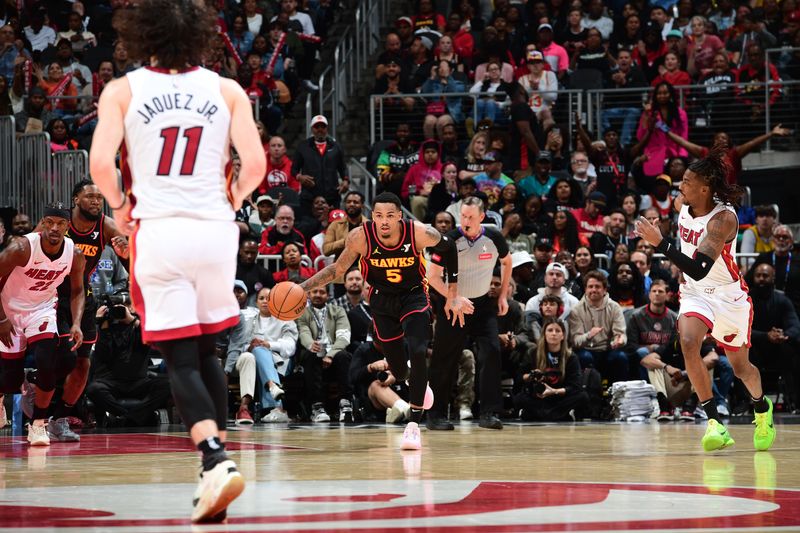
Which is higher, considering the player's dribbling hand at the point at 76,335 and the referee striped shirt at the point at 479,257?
the referee striped shirt at the point at 479,257

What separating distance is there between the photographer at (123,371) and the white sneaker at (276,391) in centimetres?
113

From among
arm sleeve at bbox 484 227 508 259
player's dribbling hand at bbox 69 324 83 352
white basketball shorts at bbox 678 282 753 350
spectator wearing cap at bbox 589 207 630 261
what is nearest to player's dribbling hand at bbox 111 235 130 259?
player's dribbling hand at bbox 69 324 83 352

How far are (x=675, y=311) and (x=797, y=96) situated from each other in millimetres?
5315

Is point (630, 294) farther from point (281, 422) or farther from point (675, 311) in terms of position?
point (281, 422)

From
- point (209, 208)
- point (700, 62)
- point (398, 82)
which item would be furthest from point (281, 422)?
point (700, 62)

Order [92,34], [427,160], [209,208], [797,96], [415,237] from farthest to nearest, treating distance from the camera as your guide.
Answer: [92,34], [797,96], [427,160], [415,237], [209,208]

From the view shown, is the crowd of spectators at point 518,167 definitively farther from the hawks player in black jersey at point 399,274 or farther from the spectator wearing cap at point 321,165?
the hawks player in black jersey at point 399,274

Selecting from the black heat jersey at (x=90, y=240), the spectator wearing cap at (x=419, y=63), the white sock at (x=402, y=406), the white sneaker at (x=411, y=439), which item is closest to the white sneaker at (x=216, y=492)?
the white sneaker at (x=411, y=439)

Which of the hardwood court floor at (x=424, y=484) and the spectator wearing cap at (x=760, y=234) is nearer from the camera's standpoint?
the hardwood court floor at (x=424, y=484)

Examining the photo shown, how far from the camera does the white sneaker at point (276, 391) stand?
13.1m

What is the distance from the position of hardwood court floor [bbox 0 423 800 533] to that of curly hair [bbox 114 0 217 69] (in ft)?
6.20

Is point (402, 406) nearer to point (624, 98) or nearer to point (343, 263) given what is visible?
point (343, 263)

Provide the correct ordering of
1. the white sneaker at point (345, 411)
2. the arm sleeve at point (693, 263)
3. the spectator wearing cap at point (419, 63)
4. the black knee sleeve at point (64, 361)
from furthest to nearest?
the spectator wearing cap at point (419, 63)
the white sneaker at point (345, 411)
the black knee sleeve at point (64, 361)
the arm sleeve at point (693, 263)

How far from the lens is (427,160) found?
661 inches
